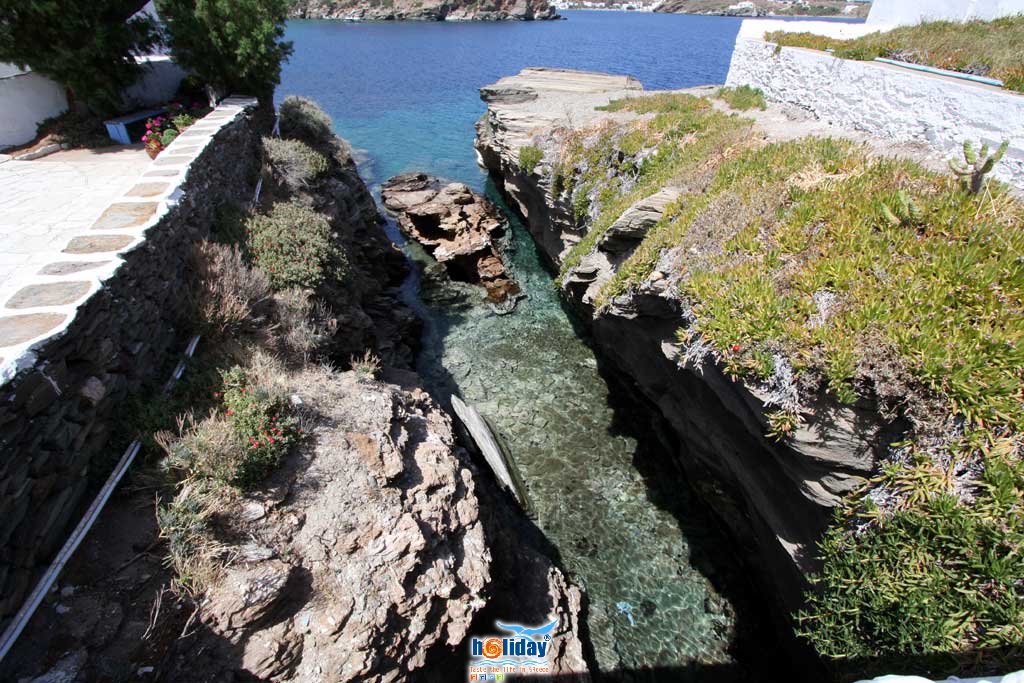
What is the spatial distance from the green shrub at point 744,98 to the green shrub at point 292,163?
15527 millimetres

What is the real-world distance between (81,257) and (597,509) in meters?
10.8

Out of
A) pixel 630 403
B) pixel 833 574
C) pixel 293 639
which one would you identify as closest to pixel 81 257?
pixel 293 639

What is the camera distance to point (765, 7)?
152 meters

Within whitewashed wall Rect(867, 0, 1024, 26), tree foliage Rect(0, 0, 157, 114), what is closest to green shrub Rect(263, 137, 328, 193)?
tree foliage Rect(0, 0, 157, 114)

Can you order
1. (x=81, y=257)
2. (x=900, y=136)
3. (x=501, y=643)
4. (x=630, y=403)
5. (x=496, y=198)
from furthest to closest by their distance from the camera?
(x=496, y=198)
(x=630, y=403)
(x=900, y=136)
(x=501, y=643)
(x=81, y=257)

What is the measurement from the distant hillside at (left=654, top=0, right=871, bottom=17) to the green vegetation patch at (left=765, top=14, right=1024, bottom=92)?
144 meters

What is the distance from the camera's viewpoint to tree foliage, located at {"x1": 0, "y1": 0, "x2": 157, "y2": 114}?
38.7 ft

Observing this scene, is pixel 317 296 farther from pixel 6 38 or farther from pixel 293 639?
pixel 6 38

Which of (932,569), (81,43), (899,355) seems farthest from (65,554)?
(81,43)

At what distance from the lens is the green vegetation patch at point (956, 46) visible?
9.86 metres

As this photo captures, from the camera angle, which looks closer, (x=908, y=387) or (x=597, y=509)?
(x=908, y=387)

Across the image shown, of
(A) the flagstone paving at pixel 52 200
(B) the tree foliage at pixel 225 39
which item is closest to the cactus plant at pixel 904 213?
(A) the flagstone paving at pixel 52 200

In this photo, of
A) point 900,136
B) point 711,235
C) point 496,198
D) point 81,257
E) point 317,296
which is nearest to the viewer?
point 81,257

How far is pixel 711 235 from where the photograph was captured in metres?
9.03
